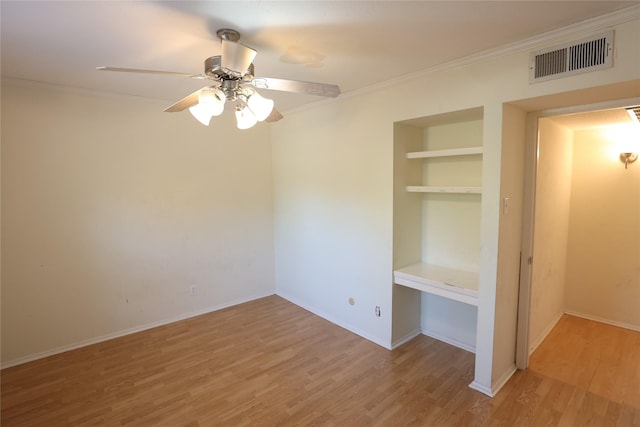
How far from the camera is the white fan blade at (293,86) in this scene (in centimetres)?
192

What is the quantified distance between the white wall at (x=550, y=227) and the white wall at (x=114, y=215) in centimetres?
311

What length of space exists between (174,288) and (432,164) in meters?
3.13

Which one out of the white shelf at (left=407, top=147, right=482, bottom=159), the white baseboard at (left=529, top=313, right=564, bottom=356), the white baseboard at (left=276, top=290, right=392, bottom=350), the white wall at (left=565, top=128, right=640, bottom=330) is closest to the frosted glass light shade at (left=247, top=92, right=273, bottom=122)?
the white shelf at (left=407, top=147, right=482, bottom=159)

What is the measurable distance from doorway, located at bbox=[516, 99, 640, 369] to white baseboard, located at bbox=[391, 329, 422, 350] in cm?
92

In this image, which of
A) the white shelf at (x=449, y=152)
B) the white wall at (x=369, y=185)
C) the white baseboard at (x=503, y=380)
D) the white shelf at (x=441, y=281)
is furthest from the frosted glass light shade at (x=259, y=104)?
the white baseboard at (x=503, y=380)

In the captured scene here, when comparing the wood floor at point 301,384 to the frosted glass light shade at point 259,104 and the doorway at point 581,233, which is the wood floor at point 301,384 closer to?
the doorway at point 581,233

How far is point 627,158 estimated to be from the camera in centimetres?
333

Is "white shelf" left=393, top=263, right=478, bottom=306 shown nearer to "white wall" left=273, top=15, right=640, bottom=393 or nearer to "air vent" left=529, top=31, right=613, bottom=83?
"white wall" left=273, top=15, right=640, bottom=393

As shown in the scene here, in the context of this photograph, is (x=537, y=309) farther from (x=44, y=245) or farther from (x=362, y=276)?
(x=44, y=245)

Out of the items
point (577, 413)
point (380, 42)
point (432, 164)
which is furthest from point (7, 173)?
point (577, 413)

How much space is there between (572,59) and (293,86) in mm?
1638

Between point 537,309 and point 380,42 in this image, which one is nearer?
point 380,42

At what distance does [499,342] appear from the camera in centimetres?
252

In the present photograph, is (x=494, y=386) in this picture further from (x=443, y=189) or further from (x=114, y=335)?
(x=114, y=335)
